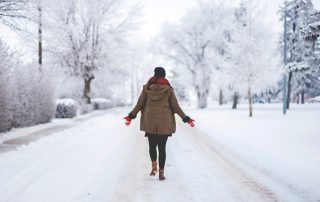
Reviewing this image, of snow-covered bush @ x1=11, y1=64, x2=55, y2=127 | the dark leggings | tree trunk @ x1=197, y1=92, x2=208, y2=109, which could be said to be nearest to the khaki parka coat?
the dark leggings

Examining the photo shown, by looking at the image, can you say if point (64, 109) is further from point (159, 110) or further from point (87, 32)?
point (159, 110)

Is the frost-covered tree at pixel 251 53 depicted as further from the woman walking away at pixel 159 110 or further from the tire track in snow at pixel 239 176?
the woman walking away at pixel 159 110

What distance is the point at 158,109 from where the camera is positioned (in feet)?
23.4

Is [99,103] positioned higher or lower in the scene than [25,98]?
lower

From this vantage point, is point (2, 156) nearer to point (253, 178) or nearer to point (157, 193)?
point (157, 193)

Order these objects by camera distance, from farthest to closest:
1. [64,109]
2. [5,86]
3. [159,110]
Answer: [64,109], [5,86], [159,110]

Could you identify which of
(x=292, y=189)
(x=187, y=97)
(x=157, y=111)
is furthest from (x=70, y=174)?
(x=187, y=97)

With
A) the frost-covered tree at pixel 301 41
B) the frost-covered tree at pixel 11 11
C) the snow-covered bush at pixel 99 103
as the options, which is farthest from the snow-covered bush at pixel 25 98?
the snow-covered bush at pixel 99 103

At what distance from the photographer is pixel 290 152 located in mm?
10938

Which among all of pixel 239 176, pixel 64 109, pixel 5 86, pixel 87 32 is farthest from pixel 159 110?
pixel 87 32

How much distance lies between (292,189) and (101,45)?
32636mm

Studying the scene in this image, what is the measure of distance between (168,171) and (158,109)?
1516 mm

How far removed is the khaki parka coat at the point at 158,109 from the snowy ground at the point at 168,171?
36.7 inches

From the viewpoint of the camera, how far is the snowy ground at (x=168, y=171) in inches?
237
